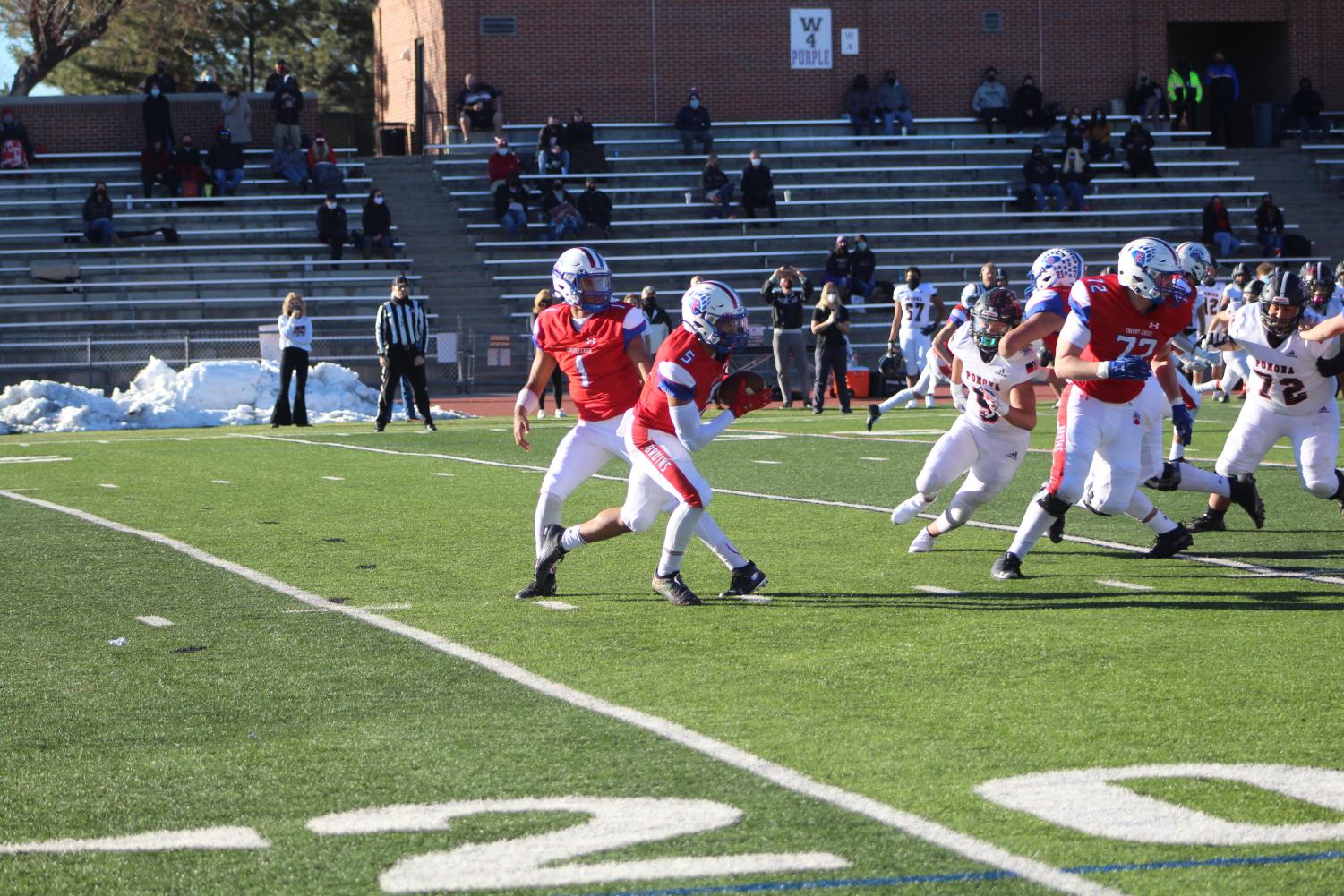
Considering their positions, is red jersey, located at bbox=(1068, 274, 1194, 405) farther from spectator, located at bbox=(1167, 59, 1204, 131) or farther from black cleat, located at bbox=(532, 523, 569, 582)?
spectator, located at bbox=(1167, 59, 1204, 131)

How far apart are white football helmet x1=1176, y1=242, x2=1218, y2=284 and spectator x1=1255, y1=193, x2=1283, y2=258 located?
2362 centimetres

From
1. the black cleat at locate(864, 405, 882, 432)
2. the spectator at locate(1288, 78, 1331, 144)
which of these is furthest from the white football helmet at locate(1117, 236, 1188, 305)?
the spectator at locate(1288, 78, 1331, 144)

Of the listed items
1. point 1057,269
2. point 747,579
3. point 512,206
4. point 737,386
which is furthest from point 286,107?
point 737,386

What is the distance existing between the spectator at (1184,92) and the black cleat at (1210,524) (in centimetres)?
2819

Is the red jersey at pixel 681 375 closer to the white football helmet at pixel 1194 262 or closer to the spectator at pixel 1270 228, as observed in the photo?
the white football helmet at pixel 1194 262

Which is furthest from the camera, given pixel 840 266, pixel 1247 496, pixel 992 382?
pixel 840 266

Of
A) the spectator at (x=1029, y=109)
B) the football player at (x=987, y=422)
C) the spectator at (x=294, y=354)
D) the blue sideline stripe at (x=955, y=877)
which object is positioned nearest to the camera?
the blue sideline stripe at (x=955, y=877)

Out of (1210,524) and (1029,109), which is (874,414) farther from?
(1029,109)

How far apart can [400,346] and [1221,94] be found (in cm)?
2295

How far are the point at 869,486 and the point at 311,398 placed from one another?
1273 centimetres

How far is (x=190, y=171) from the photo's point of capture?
30984 millimetres

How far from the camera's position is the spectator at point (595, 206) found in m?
30.9

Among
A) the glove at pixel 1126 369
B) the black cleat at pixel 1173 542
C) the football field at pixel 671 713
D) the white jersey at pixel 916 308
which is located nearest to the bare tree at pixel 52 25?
the white jersey at pixel 916 308

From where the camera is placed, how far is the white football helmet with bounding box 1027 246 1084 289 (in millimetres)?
10273
